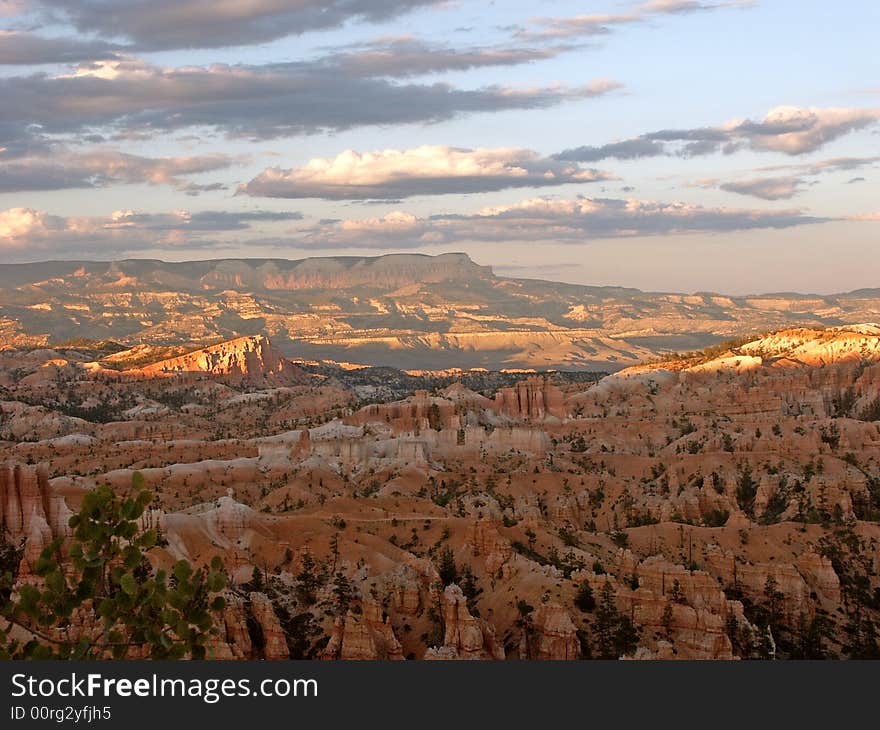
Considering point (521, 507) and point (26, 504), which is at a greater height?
point (26, 504)

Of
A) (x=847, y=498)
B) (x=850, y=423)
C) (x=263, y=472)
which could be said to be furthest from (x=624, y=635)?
(x=850, y=423)

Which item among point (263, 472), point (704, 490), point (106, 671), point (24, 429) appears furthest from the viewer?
point (24, 429)

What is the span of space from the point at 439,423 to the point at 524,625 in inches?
2863

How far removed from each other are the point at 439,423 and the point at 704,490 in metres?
37.9

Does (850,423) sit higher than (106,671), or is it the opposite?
(106,671)

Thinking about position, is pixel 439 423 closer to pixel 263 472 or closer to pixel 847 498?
pixel 263 472

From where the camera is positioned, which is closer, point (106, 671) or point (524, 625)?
point (106, 671)

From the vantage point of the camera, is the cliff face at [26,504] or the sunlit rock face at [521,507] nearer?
the sunlit rock face at [521,507]

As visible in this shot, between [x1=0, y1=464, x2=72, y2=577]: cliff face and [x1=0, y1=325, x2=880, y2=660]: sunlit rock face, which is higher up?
[x1=0, y1=464, x2=72, y2=577]: cliff face

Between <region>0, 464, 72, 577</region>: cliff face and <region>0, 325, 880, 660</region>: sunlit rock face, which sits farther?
<region>0, 464, 72, 577</region>: cliff face

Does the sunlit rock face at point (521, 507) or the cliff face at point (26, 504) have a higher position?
the cliff face at point (26, 504)

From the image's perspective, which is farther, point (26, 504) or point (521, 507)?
point (521, 507)

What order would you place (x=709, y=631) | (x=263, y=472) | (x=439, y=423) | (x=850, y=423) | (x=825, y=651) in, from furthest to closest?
(x=439, y=423)
(x=850, y=423)
(x=263, y=472)
(x=825, y=651)
(x=709, y=631)

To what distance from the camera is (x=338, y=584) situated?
57312 mm
